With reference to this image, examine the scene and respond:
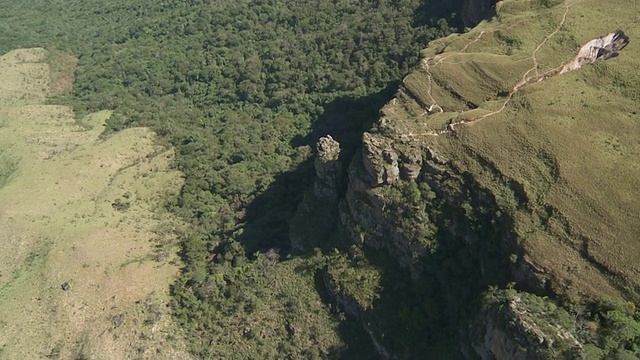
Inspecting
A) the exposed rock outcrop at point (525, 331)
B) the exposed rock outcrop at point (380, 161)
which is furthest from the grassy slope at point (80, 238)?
the exposed rock outcrop at point (525, 331)

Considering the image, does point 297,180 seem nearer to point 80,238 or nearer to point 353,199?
point 353,199

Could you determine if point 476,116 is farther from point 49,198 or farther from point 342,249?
point 49,198

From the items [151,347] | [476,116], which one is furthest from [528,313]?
[151,347]

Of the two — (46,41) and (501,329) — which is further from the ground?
(501,329)

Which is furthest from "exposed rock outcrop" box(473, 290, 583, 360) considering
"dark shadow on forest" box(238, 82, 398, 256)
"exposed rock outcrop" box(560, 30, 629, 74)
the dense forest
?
"exposed rock outcrop" box(560, 30, 629, 74)

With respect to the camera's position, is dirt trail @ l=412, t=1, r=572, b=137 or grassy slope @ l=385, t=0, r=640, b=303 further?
dirt trail @ l=412, t=1, r=572, b=137

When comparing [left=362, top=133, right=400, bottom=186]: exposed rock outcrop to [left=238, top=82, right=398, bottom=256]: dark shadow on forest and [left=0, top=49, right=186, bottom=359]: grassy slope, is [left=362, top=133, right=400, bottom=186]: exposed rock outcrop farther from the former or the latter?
[left=0, top=49, right=186, bottom=359]: grassy slope
